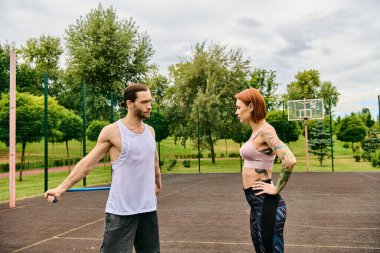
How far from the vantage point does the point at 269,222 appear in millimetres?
2615

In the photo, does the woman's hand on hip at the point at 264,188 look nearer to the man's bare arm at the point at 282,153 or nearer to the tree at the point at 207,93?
the man's bare arm at the point at 282,153

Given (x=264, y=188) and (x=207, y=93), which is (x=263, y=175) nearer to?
(x=264, y=188)

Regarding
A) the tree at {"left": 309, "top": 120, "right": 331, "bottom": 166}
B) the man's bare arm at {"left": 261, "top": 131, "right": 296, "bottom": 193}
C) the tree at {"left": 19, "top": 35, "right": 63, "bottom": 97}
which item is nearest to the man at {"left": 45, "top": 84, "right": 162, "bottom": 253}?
the man's bare arm at {"left": 261, "top": 131, "right": 296, "bottom": 193}

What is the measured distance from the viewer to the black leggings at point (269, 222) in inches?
103

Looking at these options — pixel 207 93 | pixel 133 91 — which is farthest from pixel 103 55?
pixel 133 91

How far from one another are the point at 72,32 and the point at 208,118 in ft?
40.3

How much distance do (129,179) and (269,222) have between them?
1069 millimetres

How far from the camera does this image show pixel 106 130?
258cm

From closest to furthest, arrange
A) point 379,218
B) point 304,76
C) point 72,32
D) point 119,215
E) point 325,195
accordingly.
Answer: point 119,215
point 379,218
point 325,195
point 72,32
point 304,76

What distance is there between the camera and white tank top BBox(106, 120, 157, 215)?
2.55m

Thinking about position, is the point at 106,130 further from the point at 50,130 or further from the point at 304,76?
the point at 304,76

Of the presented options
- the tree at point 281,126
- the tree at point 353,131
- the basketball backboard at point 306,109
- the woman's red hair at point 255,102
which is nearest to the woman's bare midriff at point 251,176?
the woman's red hair at point 255,102

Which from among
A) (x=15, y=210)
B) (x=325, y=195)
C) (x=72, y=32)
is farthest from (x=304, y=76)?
(x=15, y=210)

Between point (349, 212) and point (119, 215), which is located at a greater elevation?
point (119, 215)
